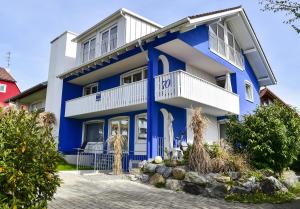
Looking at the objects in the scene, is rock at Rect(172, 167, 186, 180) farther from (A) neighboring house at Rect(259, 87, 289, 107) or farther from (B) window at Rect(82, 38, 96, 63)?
(A) neighboring house at Rect(259, 87, 289, 107)

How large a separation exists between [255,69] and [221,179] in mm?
14811

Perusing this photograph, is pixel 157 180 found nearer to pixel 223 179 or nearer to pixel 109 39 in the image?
pixel 223 179

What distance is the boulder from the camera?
1067cm

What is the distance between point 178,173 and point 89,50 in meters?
13.6

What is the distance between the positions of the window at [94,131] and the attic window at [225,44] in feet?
29.4

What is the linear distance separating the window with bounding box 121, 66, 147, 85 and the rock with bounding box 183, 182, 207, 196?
8187mm

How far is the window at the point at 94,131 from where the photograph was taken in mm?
19156

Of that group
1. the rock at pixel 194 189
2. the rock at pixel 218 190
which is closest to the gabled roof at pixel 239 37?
the rock at pixel 194 189

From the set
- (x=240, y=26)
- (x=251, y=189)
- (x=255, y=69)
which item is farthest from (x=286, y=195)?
(x=255, y=69)

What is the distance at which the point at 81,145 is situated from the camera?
20.1 m

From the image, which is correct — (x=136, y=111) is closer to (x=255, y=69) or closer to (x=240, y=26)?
(x=240, y=26)

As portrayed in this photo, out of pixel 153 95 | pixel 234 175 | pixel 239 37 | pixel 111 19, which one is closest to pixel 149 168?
pixel 234 175

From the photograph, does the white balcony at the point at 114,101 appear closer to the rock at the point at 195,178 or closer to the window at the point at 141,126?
the window at the point at 141,126

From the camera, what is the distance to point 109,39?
62.8 ft
